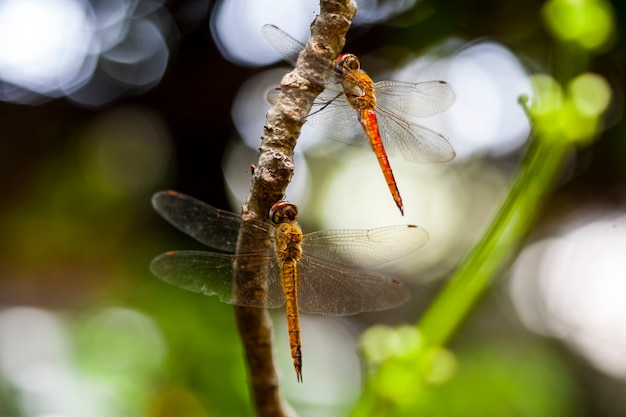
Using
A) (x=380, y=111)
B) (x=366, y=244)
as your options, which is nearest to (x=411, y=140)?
(x=380, y=111)

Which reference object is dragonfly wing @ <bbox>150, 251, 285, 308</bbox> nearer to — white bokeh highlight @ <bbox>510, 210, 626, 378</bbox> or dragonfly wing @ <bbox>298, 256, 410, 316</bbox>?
dragonfly wing @ <bbox>298, 256, 410, 316</bbox>

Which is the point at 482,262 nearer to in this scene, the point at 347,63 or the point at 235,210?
the point at 347,63

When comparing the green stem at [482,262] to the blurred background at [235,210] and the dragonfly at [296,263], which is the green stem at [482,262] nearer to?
the dragonfly at [296,263]

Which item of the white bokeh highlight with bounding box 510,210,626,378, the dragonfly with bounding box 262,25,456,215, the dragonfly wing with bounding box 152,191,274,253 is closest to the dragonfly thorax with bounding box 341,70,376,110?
the dragonfly with bounding box 262,25,456,215

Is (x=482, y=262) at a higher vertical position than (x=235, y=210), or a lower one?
lower

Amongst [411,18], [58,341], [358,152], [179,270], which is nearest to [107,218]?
[58,341]

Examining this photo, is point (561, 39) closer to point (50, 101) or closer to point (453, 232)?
point (453, 232)

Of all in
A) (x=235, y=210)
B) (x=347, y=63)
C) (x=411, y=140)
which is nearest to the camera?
(x=347, y=63)
